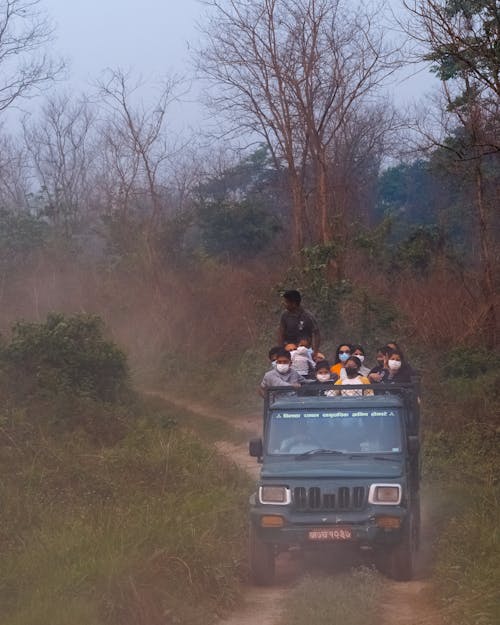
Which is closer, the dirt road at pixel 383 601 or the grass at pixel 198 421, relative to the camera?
the dirt road at pixel 383 601

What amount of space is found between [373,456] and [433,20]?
6.60 meters

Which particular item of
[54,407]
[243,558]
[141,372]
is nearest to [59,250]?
[141,372]

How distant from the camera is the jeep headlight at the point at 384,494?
31.3 feet

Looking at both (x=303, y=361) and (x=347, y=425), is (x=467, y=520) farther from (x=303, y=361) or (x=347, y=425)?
(x=303, y=361)

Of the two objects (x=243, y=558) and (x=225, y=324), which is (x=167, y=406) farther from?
(x=243, y=558)

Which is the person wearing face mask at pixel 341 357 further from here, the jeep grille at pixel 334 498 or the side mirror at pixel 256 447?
the jeep grille at pixel 334 498

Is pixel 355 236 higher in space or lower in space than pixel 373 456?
higher

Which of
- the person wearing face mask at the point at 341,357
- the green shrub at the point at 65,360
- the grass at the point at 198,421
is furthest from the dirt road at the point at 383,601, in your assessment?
the grass at the point at 198,421

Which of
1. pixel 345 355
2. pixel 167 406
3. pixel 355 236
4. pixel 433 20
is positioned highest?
pixel 433 20

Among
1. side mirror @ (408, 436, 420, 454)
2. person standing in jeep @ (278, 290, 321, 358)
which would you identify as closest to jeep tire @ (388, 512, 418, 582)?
side mirror @ (408, 436, 420, 454)

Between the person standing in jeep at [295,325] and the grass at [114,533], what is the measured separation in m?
2.07

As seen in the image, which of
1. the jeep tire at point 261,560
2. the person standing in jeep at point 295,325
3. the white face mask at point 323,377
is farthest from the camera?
the person standing in jeep at point 295,325

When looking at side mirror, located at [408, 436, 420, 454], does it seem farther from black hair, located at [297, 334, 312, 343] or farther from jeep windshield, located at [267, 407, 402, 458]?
black hair, located at [297, 334, 312, 343]

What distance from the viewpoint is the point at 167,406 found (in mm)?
22391
